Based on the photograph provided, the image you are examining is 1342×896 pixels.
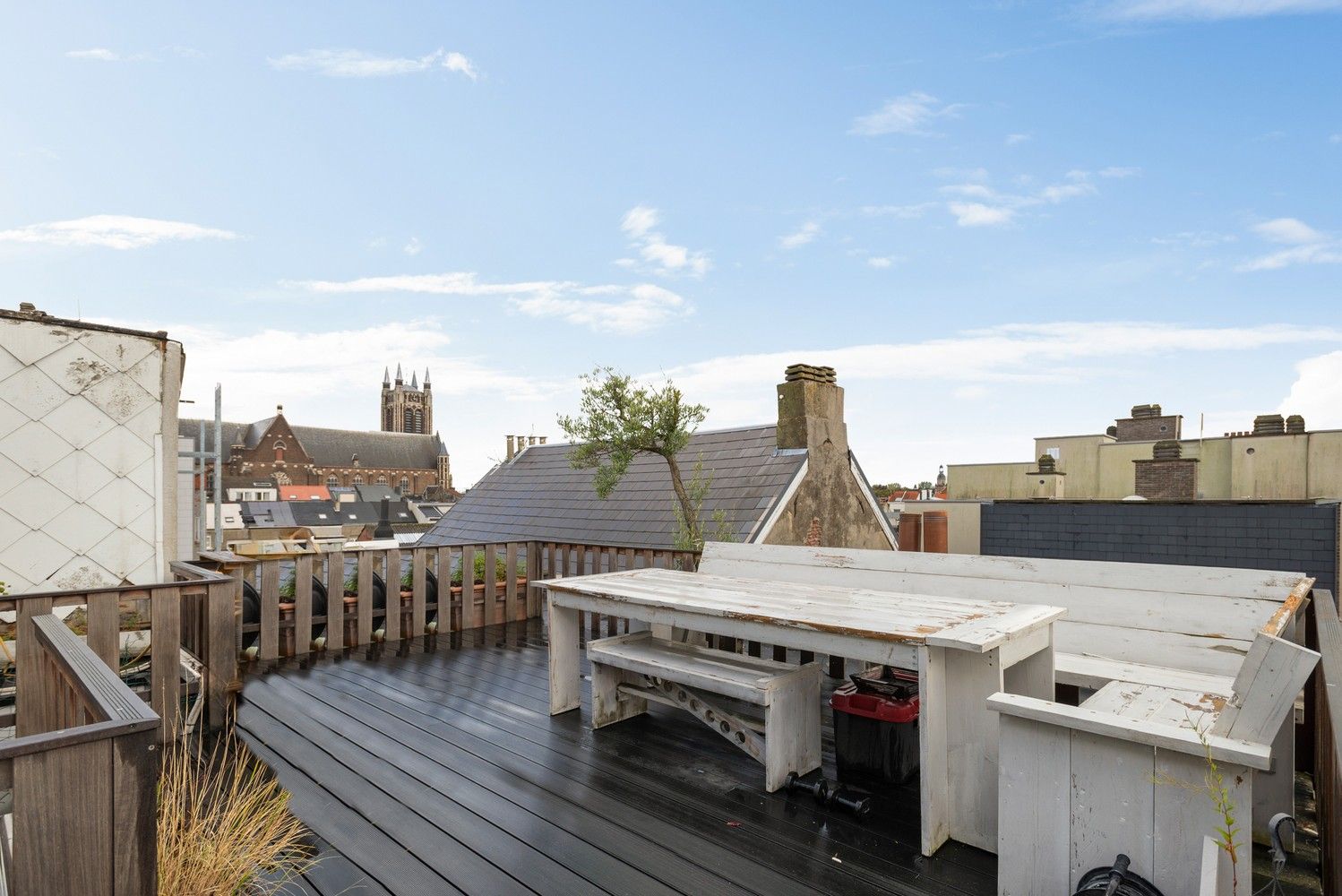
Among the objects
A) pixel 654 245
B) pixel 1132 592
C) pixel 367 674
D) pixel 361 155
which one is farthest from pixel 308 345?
pixel 1132 592

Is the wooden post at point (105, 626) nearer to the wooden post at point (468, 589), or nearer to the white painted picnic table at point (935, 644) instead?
the white painted picnic table at point (935, 644)

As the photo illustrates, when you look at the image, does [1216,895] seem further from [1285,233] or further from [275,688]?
[1285,233]

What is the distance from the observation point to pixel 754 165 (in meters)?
11.0

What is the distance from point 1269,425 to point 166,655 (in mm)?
22657

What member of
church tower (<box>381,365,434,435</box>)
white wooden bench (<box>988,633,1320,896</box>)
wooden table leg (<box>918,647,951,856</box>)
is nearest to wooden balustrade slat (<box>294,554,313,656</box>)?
wooden table leg (<box>918,647,951,856</box>)

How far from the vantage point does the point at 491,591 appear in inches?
258

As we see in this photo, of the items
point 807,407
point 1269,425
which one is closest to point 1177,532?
point 1269,425

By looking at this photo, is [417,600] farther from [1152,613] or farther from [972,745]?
[1152,613]

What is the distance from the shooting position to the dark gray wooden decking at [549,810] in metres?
2.33

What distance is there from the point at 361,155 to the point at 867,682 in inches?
414

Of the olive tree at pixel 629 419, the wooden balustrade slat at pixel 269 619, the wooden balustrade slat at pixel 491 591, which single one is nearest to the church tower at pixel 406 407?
the olive tree at pixel 629 419

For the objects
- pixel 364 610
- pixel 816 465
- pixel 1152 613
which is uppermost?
pixel 816 465

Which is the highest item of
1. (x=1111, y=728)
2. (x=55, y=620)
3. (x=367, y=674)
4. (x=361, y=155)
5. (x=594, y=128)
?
(x=594, y=128)

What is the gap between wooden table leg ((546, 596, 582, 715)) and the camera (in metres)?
3.96
